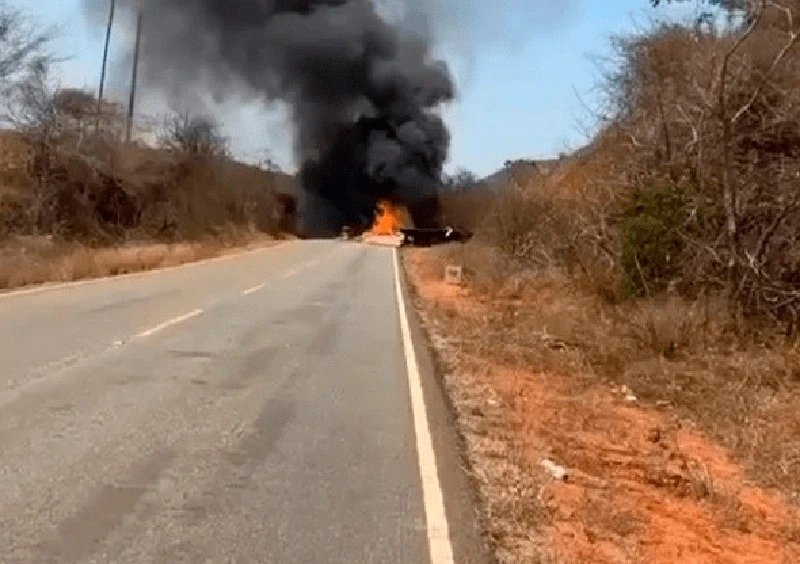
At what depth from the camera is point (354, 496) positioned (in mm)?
7074

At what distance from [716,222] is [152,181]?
45610 mm

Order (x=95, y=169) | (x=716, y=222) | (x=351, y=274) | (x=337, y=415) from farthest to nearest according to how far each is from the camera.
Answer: (x=95, y=169), (x=351, y=274), (x=716, y=222), (x=337, y=415)

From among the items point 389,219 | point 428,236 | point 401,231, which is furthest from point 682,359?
point 389,219

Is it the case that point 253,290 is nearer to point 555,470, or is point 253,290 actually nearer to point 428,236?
point 555,470

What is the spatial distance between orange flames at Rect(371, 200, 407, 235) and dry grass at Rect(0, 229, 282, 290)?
19930mm

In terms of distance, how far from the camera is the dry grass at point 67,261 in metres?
26.3

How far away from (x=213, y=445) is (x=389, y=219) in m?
61.6

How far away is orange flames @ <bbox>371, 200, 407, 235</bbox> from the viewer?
226 ft

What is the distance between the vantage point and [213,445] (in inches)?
331

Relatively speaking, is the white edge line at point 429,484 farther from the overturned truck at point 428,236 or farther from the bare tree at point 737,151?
the overturned truck at point 428,236

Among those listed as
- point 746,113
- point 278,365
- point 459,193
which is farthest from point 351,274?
point 459,193

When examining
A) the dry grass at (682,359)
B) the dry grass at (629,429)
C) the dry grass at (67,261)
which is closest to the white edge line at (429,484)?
the dry grass at (629,429)

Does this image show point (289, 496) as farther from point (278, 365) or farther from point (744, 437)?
point (278, 365)

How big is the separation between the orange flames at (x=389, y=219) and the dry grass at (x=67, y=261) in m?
19.9
